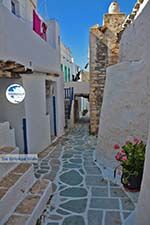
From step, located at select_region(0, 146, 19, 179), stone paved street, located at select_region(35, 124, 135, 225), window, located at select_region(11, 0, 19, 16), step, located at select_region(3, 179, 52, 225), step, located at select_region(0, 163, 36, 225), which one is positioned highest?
window, located at select_region(11, 0, 19, 16)

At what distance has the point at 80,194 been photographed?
6035 mm

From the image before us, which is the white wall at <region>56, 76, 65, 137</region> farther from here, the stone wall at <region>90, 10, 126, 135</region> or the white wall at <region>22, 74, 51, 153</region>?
the white wall at <region>22, 74, 51, 153</region>

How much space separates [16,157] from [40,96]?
15.7 feet

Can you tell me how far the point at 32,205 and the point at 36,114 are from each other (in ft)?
17.8

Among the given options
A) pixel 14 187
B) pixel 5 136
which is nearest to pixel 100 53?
pixel 5 136

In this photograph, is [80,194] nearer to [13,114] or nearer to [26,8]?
[13,114]

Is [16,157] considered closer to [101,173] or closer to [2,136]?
[2,136]

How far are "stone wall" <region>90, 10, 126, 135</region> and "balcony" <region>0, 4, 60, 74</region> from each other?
2155 mm

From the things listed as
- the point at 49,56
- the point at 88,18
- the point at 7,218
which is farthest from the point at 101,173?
the point at 88,18

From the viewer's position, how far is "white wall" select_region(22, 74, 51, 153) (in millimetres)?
8984

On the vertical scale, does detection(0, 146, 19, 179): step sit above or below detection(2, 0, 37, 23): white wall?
below

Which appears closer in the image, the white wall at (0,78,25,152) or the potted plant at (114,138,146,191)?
the potted plant at (114,138,146,191)

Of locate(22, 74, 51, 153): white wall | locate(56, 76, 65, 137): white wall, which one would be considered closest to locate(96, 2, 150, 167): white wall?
locate(22, 74, 51, 153): white wall

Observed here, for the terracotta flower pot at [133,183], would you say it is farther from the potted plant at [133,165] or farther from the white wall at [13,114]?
the white wall at [13,114]
